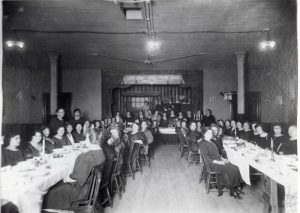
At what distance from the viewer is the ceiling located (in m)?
4.59

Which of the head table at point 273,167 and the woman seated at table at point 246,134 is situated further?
the woman seated at table at point 246,134

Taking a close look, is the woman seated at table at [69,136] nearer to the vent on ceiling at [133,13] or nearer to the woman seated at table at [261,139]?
the vent on ceiling at [133,13]

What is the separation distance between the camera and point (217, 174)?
4301 millimetres

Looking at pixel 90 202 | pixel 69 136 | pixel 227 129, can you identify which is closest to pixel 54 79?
pixel 69 136

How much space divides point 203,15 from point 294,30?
239 cm

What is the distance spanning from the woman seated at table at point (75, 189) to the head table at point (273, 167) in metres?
2.17

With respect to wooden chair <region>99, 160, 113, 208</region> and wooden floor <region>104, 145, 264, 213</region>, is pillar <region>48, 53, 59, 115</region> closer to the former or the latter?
wooden floor <region>104, 145, 264, 213</region>

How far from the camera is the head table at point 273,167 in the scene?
2861 mm

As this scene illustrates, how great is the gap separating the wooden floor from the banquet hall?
0.06ft

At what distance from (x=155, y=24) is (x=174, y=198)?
3429 mm

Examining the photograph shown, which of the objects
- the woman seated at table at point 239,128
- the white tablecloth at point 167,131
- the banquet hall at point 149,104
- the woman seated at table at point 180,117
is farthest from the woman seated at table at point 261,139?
the woman seated at table at point 180,117

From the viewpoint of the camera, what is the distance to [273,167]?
345 centimetres

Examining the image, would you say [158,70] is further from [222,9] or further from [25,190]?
[25,190]

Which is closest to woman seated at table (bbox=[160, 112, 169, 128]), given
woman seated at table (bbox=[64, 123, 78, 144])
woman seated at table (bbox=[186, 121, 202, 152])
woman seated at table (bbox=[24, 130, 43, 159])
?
woman seated at table (bbox=[186, 121, 202, 152])
